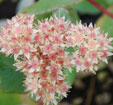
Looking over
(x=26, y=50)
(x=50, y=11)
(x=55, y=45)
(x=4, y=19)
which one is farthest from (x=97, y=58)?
(x=4, y=19)

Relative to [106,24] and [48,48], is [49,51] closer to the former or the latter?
[48,48]

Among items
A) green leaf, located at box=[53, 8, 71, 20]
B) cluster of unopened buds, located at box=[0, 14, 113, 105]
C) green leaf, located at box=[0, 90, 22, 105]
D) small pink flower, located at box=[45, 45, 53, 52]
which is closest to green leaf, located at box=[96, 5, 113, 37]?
green leaf, located at box=[53, 8, 71, 20]

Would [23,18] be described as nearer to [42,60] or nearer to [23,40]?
[23,40]

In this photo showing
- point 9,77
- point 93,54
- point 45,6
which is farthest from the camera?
point 45,6

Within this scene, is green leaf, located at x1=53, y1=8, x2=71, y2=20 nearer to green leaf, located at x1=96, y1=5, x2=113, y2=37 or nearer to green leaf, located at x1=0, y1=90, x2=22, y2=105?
green leaf, located at x1=96, y1=5, x2=113, y2=37

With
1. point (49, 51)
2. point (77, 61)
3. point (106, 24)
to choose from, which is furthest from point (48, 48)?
point (106, 24)

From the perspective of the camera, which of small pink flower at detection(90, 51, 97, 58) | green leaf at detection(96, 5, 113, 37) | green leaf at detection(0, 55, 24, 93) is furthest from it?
green leaf at detection(96, 5, 113, 37)
